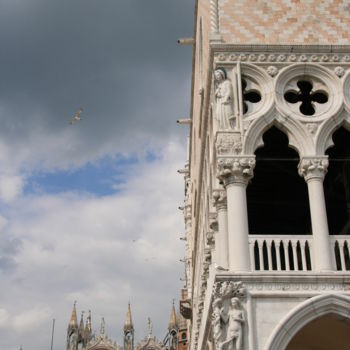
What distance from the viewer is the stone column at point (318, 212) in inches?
496

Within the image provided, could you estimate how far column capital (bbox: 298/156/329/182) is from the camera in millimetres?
13336

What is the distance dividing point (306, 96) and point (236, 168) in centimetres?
246

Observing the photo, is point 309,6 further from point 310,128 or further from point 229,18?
point 310,128

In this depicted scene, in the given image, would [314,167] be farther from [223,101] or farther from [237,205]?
[223,101]

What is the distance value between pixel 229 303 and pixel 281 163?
5.56m

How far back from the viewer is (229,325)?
1195 cm

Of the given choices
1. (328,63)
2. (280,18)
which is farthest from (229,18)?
(328,63)

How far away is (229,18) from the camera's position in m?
14.9

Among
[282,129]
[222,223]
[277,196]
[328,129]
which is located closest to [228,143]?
[282,129]

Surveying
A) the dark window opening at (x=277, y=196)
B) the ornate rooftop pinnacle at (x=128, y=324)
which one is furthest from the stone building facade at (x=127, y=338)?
the dark window opening at (x=277, y=196)

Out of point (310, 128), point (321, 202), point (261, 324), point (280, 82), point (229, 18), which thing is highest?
point (229, 18)

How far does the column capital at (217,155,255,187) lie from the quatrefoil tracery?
1.89 metres

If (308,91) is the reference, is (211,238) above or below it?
below

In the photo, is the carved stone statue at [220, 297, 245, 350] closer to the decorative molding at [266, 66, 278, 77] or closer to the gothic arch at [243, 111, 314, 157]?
the gothic arch at [243, 111, 314, 157]
